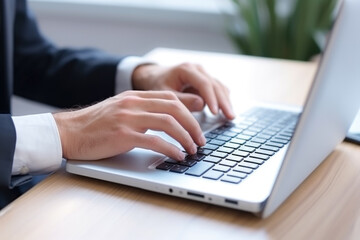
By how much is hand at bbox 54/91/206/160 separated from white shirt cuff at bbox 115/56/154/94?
310mm

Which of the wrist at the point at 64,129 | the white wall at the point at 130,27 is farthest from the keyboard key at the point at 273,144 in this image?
the white wall at the point at 130,27

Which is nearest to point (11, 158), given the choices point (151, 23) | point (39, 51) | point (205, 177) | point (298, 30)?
point (205, 177)

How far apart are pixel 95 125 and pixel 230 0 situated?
1539 millimetres

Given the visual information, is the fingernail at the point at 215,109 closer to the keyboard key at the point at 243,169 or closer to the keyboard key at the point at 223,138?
the keyboard key at the point at 223,138

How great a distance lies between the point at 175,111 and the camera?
0.84 meters

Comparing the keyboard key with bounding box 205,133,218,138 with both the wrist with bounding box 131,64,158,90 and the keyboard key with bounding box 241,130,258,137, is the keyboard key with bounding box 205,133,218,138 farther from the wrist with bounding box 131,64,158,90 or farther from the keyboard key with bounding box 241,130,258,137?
the wrist with bounding box 131,64,158,90

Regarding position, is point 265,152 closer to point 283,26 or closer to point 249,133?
point 249,133

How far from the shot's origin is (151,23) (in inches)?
102

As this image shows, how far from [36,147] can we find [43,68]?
0.57m

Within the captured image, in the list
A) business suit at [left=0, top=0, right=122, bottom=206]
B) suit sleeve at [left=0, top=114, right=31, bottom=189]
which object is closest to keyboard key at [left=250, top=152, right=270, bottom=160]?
suit sleeve at [left=0, top=114, right=31, bottom=189]

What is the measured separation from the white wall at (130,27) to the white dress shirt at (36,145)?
5.65ft

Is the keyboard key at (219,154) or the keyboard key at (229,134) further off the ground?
the keyboard key at (219,154)

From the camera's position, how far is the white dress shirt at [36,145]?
2.62ft

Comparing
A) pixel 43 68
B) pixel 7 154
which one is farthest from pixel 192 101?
pixel 43 68
